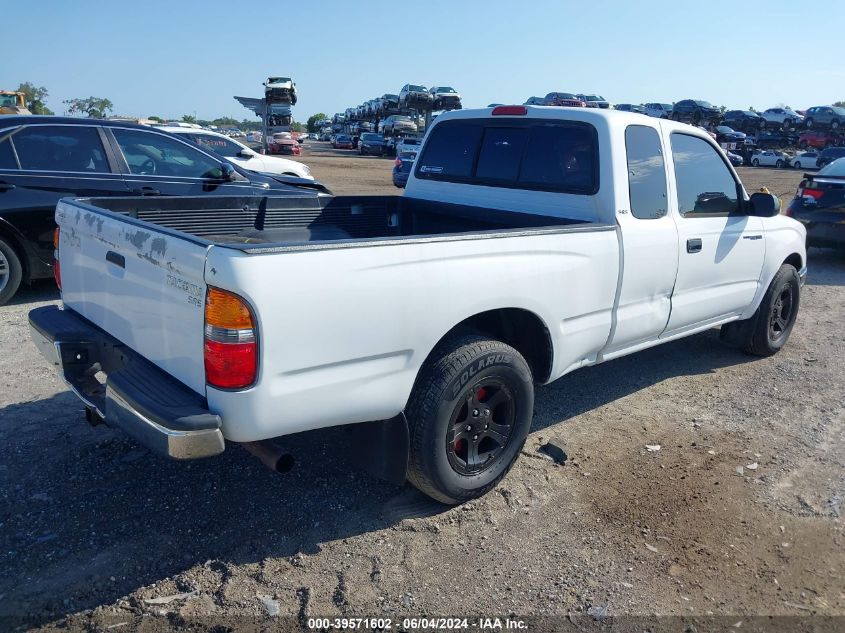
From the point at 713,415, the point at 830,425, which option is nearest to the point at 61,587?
the point at 713,415

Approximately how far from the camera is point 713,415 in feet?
15.9

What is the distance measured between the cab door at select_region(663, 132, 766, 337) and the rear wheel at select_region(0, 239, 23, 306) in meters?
5.86

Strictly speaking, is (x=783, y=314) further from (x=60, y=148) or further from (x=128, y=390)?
(x=60, y=148)

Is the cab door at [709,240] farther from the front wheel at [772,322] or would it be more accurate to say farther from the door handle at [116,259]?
the door handle at [116,259]

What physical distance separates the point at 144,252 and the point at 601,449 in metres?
2.84

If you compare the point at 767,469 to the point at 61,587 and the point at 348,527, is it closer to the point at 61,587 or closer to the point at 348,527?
the point at 348,527

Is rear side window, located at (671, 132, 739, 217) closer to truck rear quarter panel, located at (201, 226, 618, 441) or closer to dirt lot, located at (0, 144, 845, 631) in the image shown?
dirt lot, located at (0, 144, 845, 631)

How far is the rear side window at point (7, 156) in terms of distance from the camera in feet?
21.9

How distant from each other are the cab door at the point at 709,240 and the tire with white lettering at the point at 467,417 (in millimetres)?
1688

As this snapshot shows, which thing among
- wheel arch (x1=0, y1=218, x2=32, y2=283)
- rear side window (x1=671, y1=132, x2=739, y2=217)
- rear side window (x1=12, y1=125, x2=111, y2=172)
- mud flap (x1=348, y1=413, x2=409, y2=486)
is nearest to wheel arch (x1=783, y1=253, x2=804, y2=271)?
rear side window (x1=671, y1=132, x2=739, y2=217)

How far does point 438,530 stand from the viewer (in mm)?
3377

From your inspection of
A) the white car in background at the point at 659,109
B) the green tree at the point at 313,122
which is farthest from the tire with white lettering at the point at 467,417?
the green tree at the point at 313,122

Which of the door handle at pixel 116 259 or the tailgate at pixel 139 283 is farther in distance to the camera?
the door handle at pixel 116 259

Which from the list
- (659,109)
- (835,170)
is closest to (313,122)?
(659,109)
